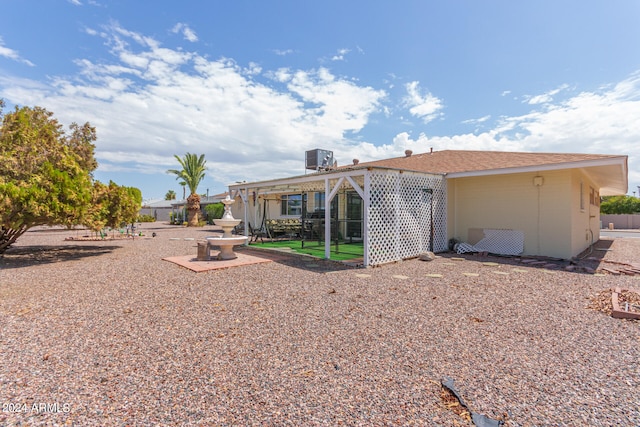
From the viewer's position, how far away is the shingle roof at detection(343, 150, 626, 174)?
26.7 ft

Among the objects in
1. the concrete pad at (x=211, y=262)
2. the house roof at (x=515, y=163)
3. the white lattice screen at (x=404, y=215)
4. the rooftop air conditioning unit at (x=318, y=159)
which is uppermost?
the rooftop air conditioning unit at (x=318, y=159)

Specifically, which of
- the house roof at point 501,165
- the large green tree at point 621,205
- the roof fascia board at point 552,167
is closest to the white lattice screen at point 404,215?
the house roof at point 501,165

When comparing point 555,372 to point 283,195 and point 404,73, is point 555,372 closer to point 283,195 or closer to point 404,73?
point 404,73

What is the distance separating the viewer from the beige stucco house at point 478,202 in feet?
25.2

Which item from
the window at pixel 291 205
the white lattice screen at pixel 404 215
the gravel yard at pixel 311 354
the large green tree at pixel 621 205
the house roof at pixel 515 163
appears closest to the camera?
the gravel yard at pixel 311 354

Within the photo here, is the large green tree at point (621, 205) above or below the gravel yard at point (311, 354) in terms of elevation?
above

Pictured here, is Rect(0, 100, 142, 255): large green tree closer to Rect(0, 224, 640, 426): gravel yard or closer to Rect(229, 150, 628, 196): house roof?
Rect(0, 224, 640, 426): gravel yard

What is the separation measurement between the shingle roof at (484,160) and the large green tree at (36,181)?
7.54m

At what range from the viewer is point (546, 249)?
880 centimetres

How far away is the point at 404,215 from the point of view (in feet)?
27.6

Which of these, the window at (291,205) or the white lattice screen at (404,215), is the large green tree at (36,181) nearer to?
the white lattice screen at (404,215)

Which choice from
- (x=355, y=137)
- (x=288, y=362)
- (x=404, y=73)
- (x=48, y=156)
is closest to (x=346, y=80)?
(x=404, y=73)

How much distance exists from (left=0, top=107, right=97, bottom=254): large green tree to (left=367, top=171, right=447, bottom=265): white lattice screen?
7.56 m

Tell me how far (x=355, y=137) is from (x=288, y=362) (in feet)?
51.0
